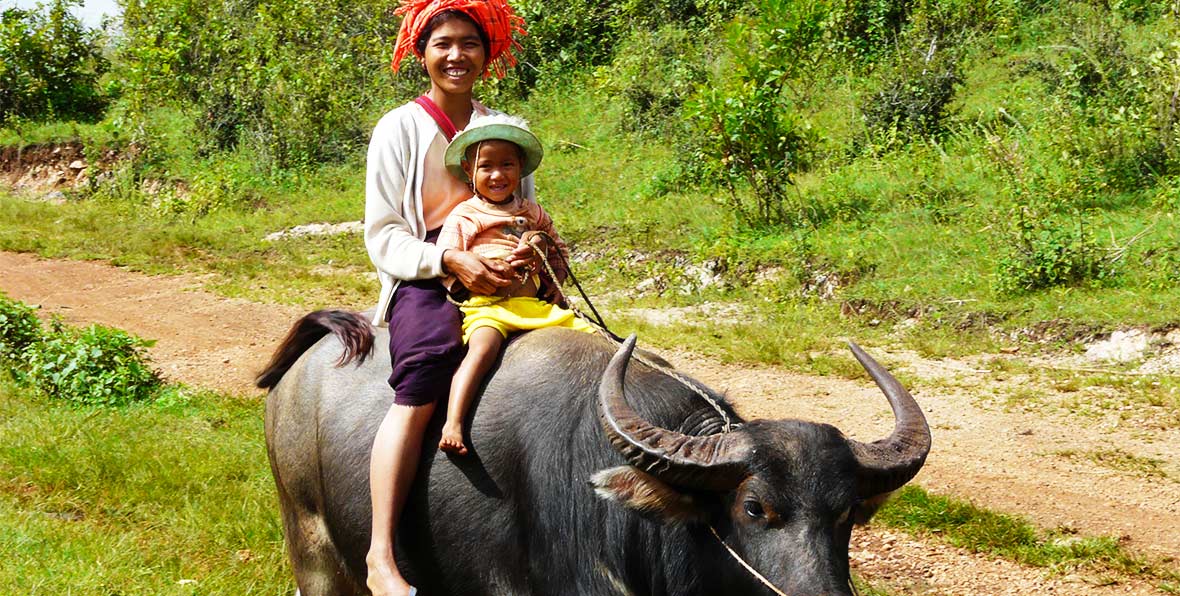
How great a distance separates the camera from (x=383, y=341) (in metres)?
3.85

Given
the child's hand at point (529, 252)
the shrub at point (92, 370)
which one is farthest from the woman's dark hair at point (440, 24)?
the shrub at point (92, 370)

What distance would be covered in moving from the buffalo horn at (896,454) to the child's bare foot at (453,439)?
1.10 meters

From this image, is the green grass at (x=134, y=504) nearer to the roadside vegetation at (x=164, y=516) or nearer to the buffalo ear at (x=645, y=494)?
the roadside vegetation at (x=164, y=516)

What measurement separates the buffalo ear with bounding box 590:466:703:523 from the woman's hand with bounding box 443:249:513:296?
0.80 m

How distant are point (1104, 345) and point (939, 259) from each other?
197 centimetres

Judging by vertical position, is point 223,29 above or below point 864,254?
above

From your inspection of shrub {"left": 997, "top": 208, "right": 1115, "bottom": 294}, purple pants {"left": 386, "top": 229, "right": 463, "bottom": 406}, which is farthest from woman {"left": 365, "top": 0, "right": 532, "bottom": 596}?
shrub {"left": 997, "top": 208, "right": 1115, "bottom": 294}

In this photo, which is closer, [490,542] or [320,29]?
[490,542]

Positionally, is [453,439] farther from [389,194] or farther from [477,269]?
[389,194]

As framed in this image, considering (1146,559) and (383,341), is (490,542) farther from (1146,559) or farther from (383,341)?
(1146,559)

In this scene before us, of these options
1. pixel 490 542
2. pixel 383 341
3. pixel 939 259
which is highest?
pixel 383 341

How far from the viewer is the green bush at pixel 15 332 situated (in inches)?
295

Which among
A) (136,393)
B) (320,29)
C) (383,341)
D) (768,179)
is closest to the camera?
(383,341)

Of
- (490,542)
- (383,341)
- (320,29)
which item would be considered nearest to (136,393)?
(383,341)
